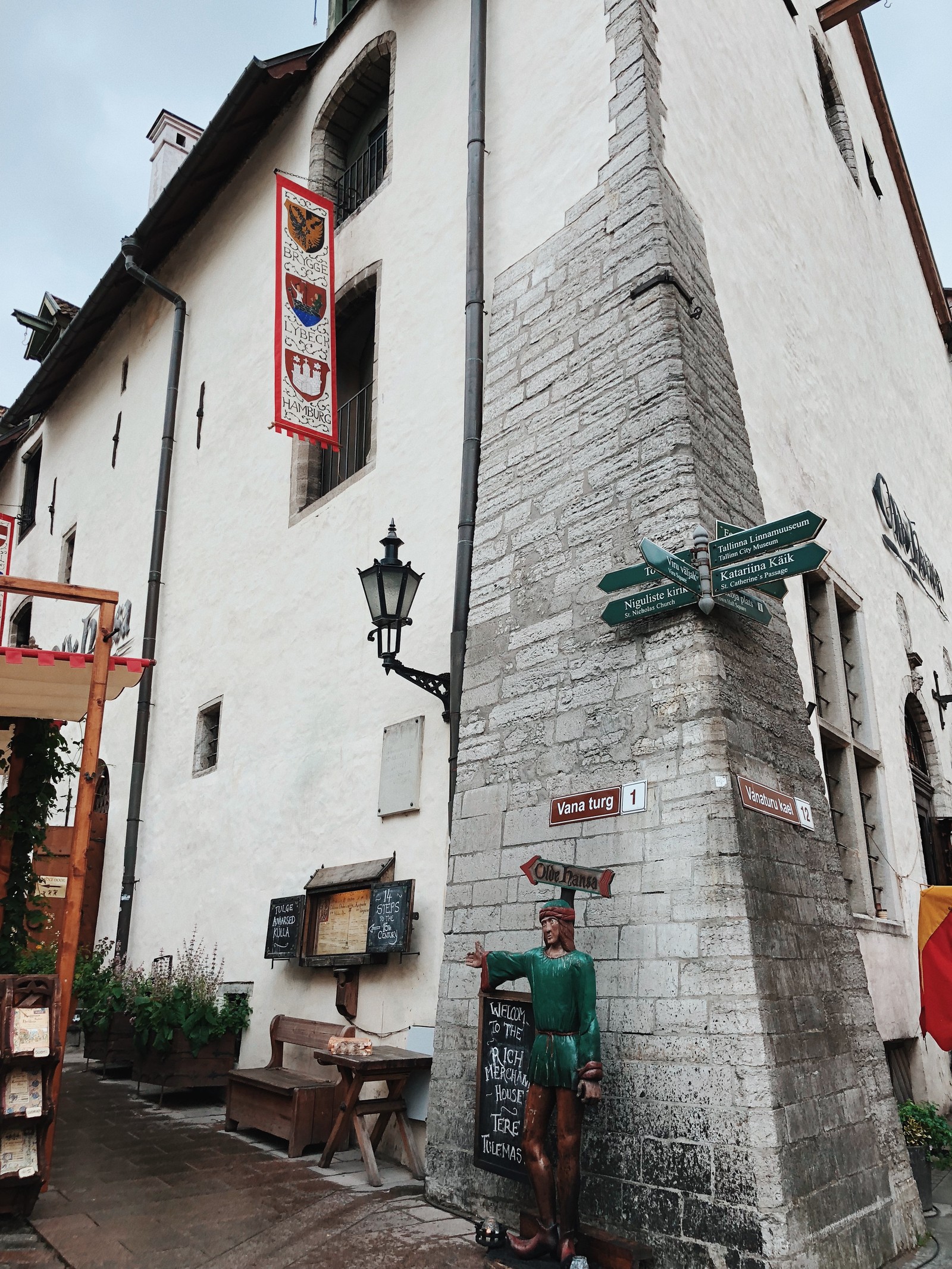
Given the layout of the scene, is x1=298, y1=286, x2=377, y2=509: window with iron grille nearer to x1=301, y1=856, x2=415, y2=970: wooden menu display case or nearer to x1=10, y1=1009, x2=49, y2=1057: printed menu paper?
x1=301, y1=856, x2=415, y2=970: wooden menu display case

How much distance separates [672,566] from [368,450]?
4.49 metres

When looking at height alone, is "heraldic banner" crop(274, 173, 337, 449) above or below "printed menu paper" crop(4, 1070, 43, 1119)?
above

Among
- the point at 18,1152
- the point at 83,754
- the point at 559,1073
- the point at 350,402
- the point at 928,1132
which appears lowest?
the point at 928,1132

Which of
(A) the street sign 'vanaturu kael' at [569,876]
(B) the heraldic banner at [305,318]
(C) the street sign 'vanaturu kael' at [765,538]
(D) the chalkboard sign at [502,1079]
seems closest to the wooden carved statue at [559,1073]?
(A) the street sign 'vanaturu kael' at [569,876]

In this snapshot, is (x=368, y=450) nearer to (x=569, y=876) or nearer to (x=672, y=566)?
(x=672, y=566)

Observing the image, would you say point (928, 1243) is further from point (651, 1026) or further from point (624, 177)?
point (624, 177)

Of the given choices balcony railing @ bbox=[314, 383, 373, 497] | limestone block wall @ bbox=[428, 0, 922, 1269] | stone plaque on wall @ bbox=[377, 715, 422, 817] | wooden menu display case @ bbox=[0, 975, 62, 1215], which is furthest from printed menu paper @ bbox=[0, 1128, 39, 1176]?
balcony railing @ bbox=[314, 383, 373, 497]

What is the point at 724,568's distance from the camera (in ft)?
15.3

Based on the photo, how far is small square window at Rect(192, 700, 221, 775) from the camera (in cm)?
922

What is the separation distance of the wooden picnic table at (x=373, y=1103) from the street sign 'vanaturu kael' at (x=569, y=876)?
1.78 metres

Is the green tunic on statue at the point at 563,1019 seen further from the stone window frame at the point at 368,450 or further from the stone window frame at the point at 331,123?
the stone window frame at the point at 331,123

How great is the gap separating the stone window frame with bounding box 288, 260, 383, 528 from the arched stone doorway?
211 inches

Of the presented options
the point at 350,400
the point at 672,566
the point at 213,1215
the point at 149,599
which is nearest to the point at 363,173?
the point at 350,400

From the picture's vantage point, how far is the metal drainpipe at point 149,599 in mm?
9680
